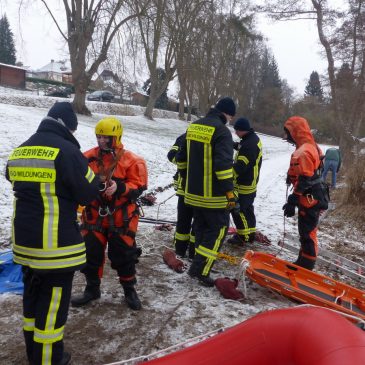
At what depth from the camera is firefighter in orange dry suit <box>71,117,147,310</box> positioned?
334 cm

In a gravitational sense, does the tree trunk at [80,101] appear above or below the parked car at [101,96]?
below

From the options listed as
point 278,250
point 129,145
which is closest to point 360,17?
point 129,145

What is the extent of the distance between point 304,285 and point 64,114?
316cm

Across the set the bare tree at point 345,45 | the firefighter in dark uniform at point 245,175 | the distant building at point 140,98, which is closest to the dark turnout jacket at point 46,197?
the firefighter in dark uniform at point 245,175

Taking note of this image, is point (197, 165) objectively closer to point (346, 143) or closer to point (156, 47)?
point (346, 143)

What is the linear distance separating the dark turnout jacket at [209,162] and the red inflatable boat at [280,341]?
6.68 ft

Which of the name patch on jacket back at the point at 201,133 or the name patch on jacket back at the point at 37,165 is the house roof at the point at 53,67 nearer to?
the name patch on jacket back at the point at 201,133

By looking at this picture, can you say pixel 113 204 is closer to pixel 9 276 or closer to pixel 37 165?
pixel 37 165

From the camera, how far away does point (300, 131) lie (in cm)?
457

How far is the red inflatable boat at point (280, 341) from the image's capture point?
6.10ft

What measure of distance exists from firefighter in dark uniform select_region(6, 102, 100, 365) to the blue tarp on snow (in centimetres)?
124

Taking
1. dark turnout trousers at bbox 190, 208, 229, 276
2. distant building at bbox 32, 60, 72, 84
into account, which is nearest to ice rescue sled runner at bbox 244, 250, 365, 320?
dark turnout trousers at bbox 190, 208, 229, 276

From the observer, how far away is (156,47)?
2439 cm

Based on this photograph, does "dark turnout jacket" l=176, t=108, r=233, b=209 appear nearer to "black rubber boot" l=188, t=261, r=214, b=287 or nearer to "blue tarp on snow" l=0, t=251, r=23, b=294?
"black rubber boot" l=188, t=261, r=214, b=287
